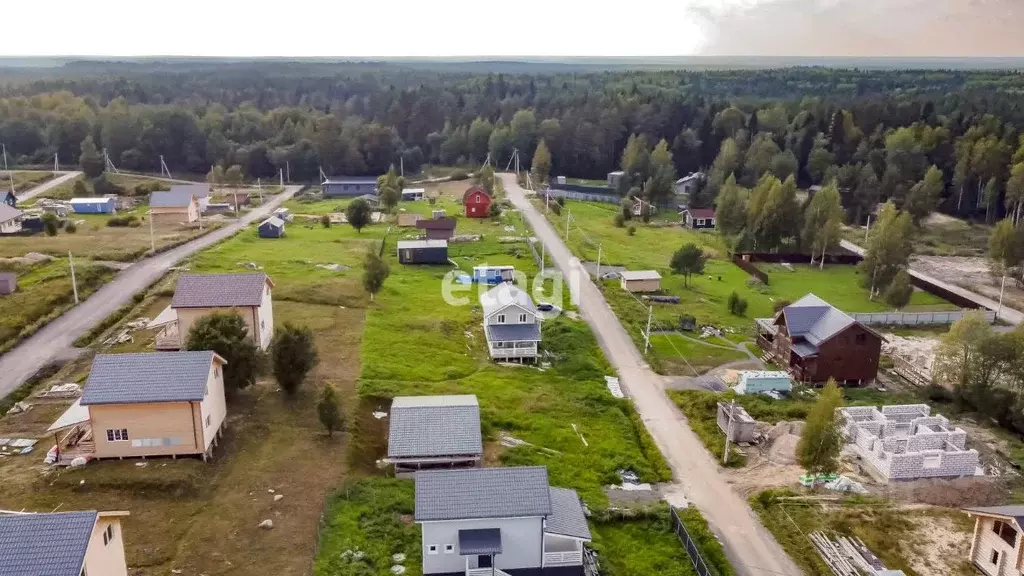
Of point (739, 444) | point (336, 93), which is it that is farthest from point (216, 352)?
point (336, 93)

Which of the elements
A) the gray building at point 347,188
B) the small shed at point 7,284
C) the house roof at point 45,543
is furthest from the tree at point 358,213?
the house roof at point 45,543

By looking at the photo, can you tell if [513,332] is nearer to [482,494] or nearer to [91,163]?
[482,494]

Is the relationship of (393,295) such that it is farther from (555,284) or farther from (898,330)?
(898,330)

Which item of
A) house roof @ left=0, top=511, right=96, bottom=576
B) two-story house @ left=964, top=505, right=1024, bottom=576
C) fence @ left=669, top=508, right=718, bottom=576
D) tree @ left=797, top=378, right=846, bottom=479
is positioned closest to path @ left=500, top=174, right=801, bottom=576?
fence @ left=669, top=508, right=718, bottom=576

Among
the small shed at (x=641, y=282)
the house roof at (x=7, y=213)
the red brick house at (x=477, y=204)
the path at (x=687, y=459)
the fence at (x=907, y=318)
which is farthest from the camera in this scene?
the red brick house at (x=477, y=204)

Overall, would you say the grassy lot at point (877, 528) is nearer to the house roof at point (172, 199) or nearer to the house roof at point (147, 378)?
the house roof at point (147, 378)

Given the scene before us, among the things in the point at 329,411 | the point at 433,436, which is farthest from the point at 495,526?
the point at 329,411
